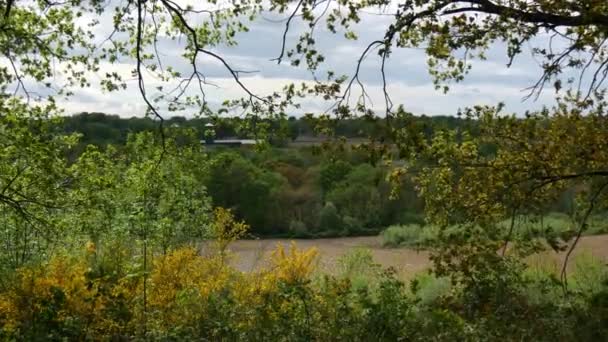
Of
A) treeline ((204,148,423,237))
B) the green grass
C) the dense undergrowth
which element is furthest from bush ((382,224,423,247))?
the dense undergrowth

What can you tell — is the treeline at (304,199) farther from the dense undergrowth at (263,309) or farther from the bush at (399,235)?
the dense undergrowth at (263,309)

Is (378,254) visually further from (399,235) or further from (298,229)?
(298,229)

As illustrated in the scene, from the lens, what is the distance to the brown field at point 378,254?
11087 mm

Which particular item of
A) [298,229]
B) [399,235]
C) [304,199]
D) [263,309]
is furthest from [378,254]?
[263,309]

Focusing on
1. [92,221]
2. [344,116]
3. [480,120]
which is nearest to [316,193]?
[92,221]

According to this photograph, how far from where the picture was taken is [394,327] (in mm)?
6324

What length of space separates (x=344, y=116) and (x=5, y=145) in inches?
117

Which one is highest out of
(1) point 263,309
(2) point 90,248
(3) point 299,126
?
(3) point 299,126

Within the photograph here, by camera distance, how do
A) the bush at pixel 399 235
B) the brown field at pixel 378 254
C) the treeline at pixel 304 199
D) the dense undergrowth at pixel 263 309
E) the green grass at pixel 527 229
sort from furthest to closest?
the treeline at pixel 304 199 < the bush at pixel 399 235 < the brown field at pixel 378 254 < the green grass at pixel 527 229 < the dense undergrowth at pixel 263 309

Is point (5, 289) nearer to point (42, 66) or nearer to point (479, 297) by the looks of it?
point (42, 66)

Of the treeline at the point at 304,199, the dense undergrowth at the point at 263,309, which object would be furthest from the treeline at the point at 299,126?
the treeline at the point at 304,199

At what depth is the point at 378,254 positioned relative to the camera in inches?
641

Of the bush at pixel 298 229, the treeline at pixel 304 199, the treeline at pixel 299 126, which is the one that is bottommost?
the bush at pixel 298 229

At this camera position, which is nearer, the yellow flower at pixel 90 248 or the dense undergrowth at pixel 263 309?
the dense undergrowth at pixel 263 309
